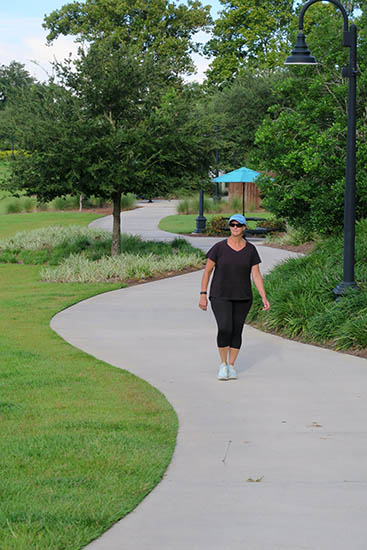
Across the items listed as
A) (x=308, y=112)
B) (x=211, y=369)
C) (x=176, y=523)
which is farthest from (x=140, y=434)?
(x=308, y=112)

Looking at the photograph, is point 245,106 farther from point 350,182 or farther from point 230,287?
point 230,287

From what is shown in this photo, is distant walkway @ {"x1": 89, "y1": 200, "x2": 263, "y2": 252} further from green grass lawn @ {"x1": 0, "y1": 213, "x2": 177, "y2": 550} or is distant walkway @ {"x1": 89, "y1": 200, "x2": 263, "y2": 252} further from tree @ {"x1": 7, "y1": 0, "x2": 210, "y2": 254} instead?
green grass lawn @ {"x1": 0, "y1": 213, "x2": 177, "y2": 550}

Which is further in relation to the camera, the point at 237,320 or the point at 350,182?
the point at 350,182

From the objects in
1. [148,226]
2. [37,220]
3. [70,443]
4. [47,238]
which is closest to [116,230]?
[47,238]

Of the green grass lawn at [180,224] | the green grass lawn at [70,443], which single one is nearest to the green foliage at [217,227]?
the green grass lawn at [180,224]

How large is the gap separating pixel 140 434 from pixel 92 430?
0.41 meters

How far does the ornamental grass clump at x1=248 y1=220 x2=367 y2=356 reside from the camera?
10.3 metres

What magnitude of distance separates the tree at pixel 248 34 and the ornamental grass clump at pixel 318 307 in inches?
2023

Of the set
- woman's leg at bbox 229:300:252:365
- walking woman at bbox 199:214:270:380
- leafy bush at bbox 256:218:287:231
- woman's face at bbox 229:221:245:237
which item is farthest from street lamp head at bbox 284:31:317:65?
leafy bush at bbox 256:218:287:231

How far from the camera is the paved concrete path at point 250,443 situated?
4.53 m

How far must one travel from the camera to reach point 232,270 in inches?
331

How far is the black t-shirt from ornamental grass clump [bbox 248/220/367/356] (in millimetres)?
2289

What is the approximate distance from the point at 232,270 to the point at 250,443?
101 inches

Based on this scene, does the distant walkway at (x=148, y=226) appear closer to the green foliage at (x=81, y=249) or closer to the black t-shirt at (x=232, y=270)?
the green foliage at (x=81, y=249)
